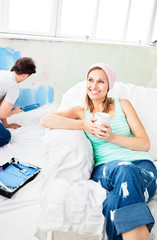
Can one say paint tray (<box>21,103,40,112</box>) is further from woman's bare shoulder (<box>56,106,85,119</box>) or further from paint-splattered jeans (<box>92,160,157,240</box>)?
paint-splattered jeans (<box>92,160,157,240</box>)

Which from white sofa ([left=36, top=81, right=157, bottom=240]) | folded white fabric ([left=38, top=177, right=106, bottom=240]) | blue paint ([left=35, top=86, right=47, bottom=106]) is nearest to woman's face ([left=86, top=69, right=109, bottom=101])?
white sofa ([left=36, top=81, right=157, bottom=240])

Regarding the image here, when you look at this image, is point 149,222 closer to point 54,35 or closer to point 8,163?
point 8,163

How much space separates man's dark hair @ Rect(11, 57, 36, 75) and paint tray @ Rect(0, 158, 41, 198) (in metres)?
0.72

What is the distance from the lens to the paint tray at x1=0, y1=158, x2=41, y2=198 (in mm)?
1352

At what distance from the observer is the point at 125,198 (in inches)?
38.4

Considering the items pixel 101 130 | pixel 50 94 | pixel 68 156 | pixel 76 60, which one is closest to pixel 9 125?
pixel 50 94

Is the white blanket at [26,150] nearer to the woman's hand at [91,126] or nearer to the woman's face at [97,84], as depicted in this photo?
the woman's hand at [91,126]

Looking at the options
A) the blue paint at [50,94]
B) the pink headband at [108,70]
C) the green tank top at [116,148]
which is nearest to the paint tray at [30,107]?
the blue paint at [50,94]

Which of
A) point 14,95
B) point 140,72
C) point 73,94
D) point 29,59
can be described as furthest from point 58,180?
point 140,72

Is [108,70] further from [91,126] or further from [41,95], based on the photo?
[41,95]

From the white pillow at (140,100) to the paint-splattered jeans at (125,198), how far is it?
1.76 feet

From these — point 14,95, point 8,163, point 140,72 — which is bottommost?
point 8,163

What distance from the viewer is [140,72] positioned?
110 inches

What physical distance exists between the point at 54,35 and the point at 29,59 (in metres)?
0.46
